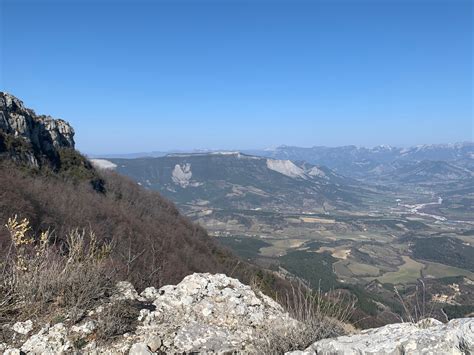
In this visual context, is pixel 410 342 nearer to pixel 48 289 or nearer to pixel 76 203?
pixel 48 289

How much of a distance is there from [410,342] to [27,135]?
5457cm

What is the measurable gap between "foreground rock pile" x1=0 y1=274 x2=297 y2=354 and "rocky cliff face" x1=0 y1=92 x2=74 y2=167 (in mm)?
41027

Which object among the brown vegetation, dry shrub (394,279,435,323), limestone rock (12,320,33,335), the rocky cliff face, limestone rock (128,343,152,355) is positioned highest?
the rocky cliff face

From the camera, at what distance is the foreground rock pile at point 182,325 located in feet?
15.3

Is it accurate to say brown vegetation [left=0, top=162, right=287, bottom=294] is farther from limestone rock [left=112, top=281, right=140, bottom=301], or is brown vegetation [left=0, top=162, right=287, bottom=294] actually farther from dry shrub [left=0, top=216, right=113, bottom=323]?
dry shrub [left=0, top=216, right=113, bottom=323]

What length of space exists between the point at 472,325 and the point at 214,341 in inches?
131

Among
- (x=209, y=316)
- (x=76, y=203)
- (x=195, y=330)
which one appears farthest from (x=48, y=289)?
(x=76, y=203)

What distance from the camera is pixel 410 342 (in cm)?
352

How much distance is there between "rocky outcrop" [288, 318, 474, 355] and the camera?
334 cm

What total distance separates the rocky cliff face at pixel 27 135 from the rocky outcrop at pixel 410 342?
146 feet

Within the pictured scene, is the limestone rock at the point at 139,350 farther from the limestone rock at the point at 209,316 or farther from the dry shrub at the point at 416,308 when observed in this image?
the dry shrub at the point at 416,308

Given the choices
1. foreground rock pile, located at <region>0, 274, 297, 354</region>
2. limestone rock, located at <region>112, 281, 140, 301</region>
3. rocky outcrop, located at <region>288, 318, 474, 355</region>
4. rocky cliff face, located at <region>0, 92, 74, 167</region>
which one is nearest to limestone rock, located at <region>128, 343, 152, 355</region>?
foreground rock pile, located at <region>0, 274, 297, 354</region>

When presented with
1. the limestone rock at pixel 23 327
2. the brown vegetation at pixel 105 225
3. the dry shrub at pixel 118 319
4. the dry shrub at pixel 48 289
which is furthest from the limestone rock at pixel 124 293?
the limestone rock at pixel 23 327

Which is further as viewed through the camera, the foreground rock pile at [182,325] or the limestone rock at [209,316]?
the limestone rock at [209,316]
